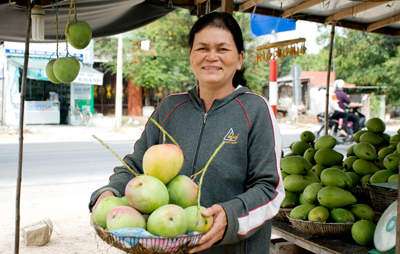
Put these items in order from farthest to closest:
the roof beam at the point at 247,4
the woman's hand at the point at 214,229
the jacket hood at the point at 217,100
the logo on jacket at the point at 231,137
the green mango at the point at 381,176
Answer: the roof beam at the point at 247,4 < the green mango at the point at 381,176 < the jacket hood at the point at 217,100 < the logo on jacket at the point at 231,137 < the woman's hand at the point at 214,229

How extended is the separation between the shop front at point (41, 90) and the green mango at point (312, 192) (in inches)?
502

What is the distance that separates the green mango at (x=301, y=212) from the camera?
2.62 metres

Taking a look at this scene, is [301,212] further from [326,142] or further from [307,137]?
[307,137]

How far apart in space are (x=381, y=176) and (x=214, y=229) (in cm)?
212

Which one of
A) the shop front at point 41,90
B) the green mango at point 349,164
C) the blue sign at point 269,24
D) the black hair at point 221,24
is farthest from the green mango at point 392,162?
the shop front at point 41,90

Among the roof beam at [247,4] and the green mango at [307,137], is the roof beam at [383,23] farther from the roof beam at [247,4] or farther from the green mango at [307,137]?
the green mango at [307,137]

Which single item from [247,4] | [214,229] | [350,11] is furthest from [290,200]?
[350,11]

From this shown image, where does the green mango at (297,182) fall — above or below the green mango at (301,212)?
above

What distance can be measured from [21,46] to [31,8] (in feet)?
46.3

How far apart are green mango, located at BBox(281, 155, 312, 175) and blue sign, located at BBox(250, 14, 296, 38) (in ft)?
7.44

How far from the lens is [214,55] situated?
Result: 163cm

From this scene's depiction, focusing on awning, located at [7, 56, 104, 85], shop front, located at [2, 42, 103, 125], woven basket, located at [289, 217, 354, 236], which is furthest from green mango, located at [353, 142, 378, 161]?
awning, located at [7, 56, 104, 85]

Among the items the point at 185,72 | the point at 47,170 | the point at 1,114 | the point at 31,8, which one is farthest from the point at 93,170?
the point at 185,72

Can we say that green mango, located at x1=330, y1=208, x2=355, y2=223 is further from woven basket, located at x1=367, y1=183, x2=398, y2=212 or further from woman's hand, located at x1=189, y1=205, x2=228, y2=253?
woman's hand, located at x1=189, y1=205, x2=228, y2=253
